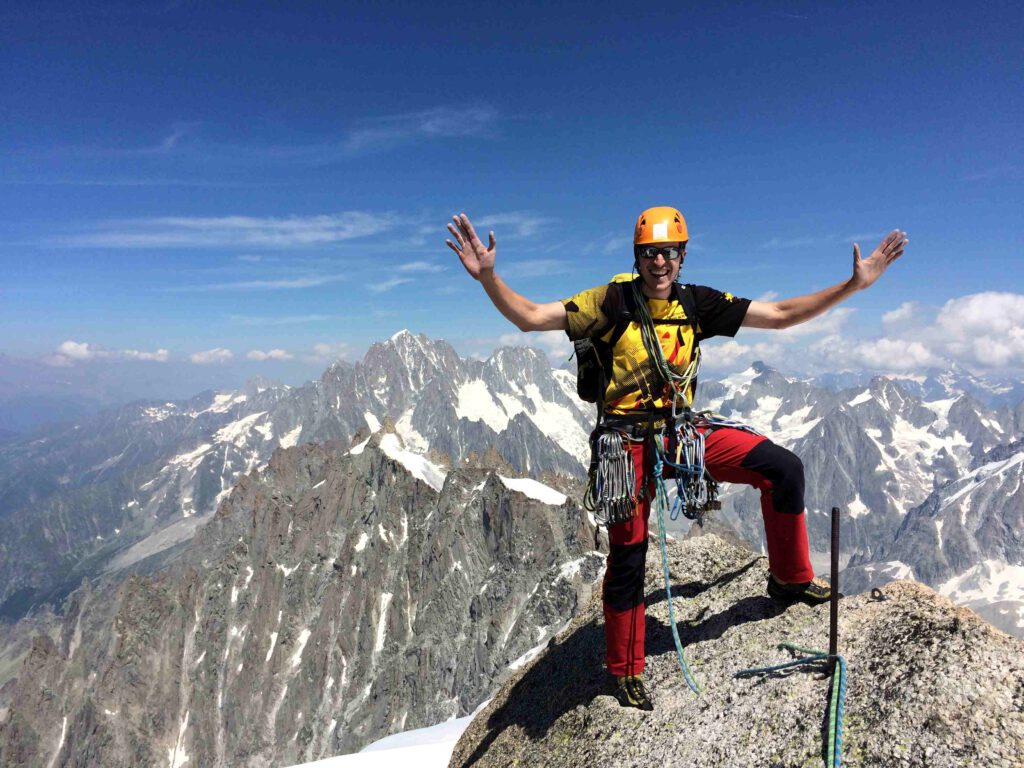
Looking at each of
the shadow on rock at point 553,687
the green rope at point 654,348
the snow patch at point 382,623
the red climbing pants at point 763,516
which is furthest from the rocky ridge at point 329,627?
the green rope at point 654,348

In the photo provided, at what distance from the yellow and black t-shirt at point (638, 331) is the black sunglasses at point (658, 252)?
399mm

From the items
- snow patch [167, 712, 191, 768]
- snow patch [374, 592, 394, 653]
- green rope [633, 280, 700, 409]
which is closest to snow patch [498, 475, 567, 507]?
snow patch [374, 592, 394, 653]

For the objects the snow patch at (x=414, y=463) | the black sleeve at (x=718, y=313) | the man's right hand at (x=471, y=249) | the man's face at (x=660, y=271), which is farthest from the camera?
the snow patch at (x=414, y=463)

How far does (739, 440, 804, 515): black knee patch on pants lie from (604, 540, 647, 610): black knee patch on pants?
168cm

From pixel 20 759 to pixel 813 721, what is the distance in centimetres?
20373

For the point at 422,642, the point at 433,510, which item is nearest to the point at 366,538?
the point at 433,510

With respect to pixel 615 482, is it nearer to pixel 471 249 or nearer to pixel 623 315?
pixel 623 315

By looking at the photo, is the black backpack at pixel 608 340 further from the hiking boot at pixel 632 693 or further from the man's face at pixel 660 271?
the hiking boot at pixel 632 693

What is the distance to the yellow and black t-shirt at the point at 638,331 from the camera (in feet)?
22.0

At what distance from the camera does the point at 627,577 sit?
7.07 meters

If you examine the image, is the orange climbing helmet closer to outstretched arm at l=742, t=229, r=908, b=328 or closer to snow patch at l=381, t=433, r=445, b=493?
outstretched arm at l=742, t=229, r=908, b=328

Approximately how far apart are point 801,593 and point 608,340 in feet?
13.6

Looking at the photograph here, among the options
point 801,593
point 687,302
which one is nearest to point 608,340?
point 687,302

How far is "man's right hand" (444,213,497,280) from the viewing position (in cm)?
586
